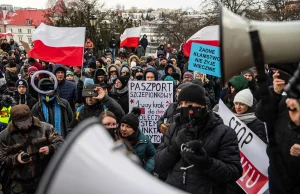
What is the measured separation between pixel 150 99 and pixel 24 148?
2.84m

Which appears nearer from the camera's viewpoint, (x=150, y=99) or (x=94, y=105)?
(x=94, y=105)

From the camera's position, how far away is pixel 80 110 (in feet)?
16.4

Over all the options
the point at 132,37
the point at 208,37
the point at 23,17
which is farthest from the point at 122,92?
the point at 23,17

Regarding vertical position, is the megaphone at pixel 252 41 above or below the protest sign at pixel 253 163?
above

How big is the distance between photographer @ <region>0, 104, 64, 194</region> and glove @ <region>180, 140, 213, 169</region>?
1.54 m

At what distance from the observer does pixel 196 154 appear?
266cm

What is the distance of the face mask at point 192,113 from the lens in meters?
2.87

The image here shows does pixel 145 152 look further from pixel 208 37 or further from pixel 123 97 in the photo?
pixel 208 37

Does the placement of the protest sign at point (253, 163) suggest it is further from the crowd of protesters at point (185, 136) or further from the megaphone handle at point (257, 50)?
the megaphone handle at point (257, 50)

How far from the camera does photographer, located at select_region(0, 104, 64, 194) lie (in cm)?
362

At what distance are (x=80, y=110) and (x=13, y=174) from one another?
55.6 inches

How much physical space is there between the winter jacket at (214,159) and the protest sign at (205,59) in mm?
4060

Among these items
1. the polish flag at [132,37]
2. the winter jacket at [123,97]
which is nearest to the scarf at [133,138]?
the winter jacket at [123,97]

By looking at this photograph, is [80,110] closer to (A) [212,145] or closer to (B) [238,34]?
(A) [212,145]
